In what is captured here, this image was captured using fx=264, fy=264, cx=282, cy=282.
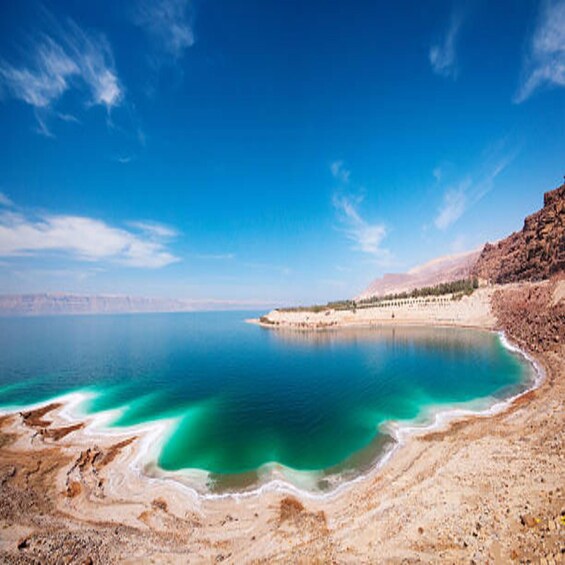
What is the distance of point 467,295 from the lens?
92062 mm

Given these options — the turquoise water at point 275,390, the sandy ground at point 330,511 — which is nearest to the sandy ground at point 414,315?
the turquoise water at point 275,390

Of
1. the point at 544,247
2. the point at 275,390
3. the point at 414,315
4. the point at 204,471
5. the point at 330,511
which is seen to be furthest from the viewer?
the point at 414,315

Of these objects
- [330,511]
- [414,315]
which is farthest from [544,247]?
[330,511]

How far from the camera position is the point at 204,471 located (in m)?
17.8

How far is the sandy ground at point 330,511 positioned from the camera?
9.34 meters

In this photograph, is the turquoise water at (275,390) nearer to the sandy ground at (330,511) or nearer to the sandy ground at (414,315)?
the sandy ground at (330,511)

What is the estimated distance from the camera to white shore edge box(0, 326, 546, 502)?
611 inches

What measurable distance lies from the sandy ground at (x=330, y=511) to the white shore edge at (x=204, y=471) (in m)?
0.44

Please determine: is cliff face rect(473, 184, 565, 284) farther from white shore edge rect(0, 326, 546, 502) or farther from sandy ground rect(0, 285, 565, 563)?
sandy ground rect(0, 285, 565, 563)

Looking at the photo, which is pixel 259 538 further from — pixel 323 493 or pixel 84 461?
pixel 84 461

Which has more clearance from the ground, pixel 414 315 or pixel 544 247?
pixel 544 247

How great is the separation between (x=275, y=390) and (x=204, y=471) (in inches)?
650

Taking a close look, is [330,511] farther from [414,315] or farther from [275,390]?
[414,315]

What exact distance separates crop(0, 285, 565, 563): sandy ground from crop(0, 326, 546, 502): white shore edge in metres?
0.44
